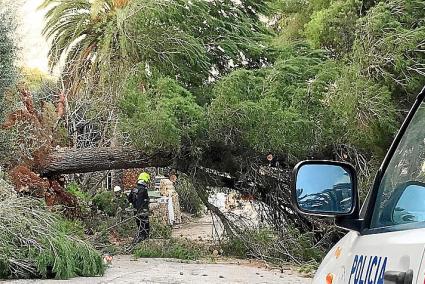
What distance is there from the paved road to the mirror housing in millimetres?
6901

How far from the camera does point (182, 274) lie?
1022 centimetres

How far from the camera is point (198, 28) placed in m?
13.4

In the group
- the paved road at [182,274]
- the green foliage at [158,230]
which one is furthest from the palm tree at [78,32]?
the paved road at [182,274]

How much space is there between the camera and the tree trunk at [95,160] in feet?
43.1

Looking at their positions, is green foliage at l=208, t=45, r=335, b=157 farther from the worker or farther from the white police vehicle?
the white police vehicle

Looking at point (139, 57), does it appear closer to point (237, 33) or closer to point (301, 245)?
point (237, 33)

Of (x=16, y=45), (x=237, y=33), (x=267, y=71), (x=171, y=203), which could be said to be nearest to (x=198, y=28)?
(x=237, y=33)

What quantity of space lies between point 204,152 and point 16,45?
3879mm

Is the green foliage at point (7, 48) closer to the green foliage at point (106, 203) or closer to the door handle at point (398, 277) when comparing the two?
the green foliage at point (106, 203)

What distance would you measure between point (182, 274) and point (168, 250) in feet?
8.24

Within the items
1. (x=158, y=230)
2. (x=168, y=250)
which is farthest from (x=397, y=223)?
(x=158, y=230)

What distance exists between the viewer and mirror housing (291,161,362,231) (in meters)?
2.61

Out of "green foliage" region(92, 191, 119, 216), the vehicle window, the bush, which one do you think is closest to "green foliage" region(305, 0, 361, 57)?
"green foliage" region(92, 191, 119, 216)

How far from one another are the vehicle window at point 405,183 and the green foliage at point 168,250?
10061mm
